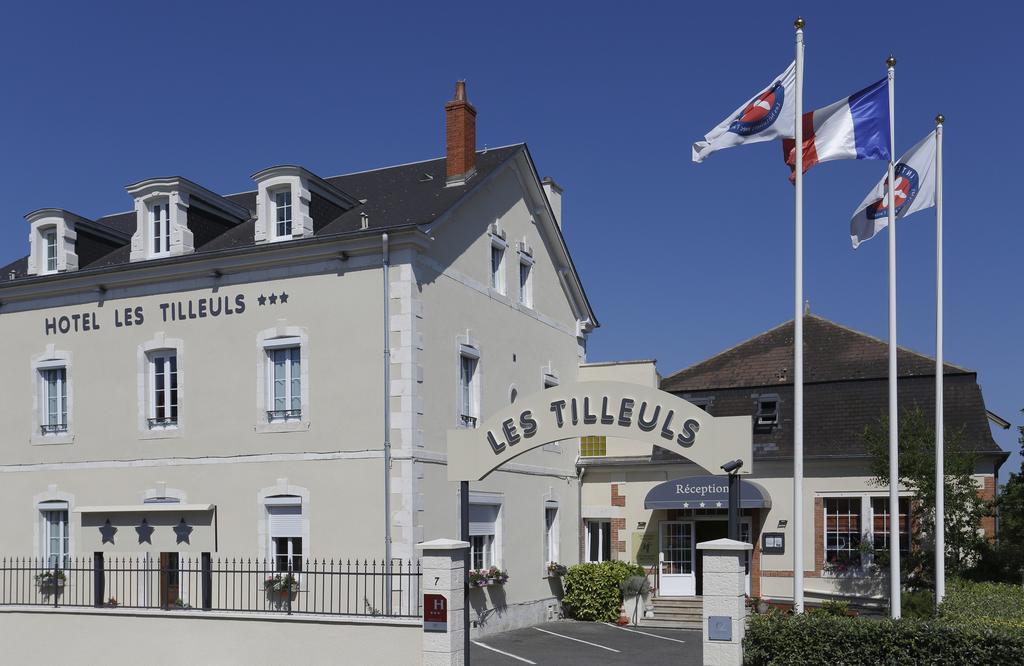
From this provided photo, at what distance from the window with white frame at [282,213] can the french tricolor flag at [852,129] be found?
9600 mm

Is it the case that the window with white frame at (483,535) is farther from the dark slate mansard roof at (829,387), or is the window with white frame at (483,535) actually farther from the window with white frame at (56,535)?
the window with white frame at (56,535)

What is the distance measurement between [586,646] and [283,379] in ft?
24.3

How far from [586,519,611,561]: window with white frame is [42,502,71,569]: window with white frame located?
456 inches

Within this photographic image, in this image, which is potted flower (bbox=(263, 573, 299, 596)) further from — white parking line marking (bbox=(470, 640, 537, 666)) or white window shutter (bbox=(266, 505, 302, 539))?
white parking line marking (bbox=(470, 640, 537, 666))

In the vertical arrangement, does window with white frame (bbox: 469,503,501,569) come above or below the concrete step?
above

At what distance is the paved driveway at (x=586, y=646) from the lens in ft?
58.3

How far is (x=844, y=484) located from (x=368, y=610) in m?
11.2

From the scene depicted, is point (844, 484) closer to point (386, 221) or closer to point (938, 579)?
point (938, 579)

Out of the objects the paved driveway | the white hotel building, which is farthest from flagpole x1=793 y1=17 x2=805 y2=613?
the white hotel building

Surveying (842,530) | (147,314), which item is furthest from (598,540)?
(147,314)

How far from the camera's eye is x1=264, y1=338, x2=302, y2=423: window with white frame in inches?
760

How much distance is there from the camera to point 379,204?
2111cm

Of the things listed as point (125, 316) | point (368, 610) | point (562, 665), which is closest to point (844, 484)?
point (562, 665)

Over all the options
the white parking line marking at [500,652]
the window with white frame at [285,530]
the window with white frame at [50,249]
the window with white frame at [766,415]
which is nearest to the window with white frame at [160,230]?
the window with white frame at [50,249]
